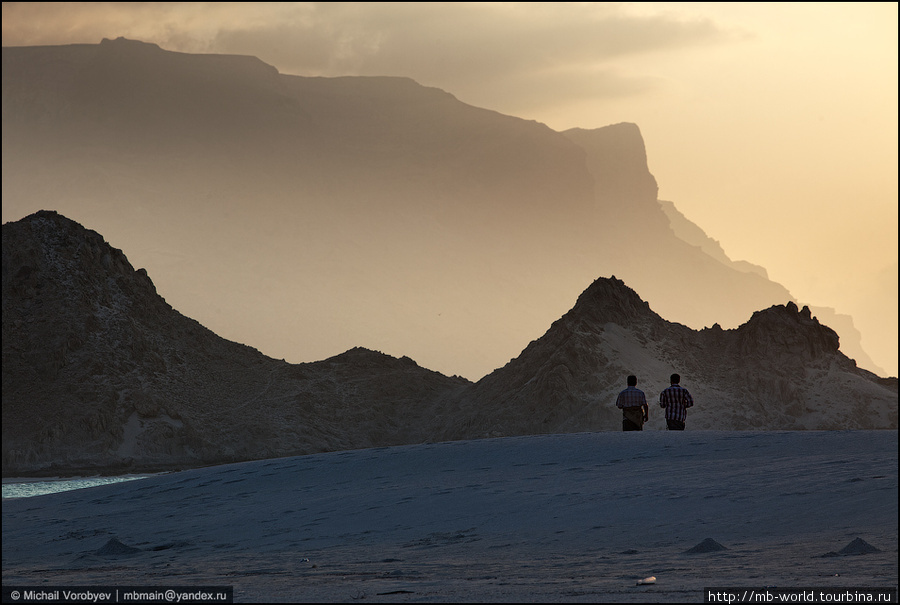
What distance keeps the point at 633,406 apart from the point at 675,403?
30.7 inches

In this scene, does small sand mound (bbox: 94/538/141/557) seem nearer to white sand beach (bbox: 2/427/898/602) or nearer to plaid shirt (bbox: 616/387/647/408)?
Result: white sand beach (bbox: 2/427/898/602)

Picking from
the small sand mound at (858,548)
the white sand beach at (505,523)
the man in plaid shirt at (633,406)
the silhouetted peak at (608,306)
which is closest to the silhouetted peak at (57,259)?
the silhouetted peak at (608,306)

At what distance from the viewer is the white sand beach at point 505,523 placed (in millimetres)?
8188

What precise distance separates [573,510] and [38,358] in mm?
56143

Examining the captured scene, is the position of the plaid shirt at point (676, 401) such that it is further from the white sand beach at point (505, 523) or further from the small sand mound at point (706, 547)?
the small sand mound at point (706, 547)

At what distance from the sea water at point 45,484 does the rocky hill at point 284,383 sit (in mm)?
4628

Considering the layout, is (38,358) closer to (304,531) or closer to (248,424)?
(248,424)

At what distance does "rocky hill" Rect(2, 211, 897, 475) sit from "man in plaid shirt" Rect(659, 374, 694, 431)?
118ft

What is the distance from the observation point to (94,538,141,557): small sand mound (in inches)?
464

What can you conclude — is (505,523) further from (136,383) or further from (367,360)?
(367,360)

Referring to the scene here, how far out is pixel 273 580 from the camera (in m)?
8.95

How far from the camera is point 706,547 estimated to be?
9.23m

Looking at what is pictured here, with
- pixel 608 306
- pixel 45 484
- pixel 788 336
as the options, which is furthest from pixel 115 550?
pixel 788 336

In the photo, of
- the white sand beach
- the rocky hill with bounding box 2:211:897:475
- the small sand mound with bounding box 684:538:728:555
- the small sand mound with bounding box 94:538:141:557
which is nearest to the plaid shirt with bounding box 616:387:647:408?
the white sand beach
